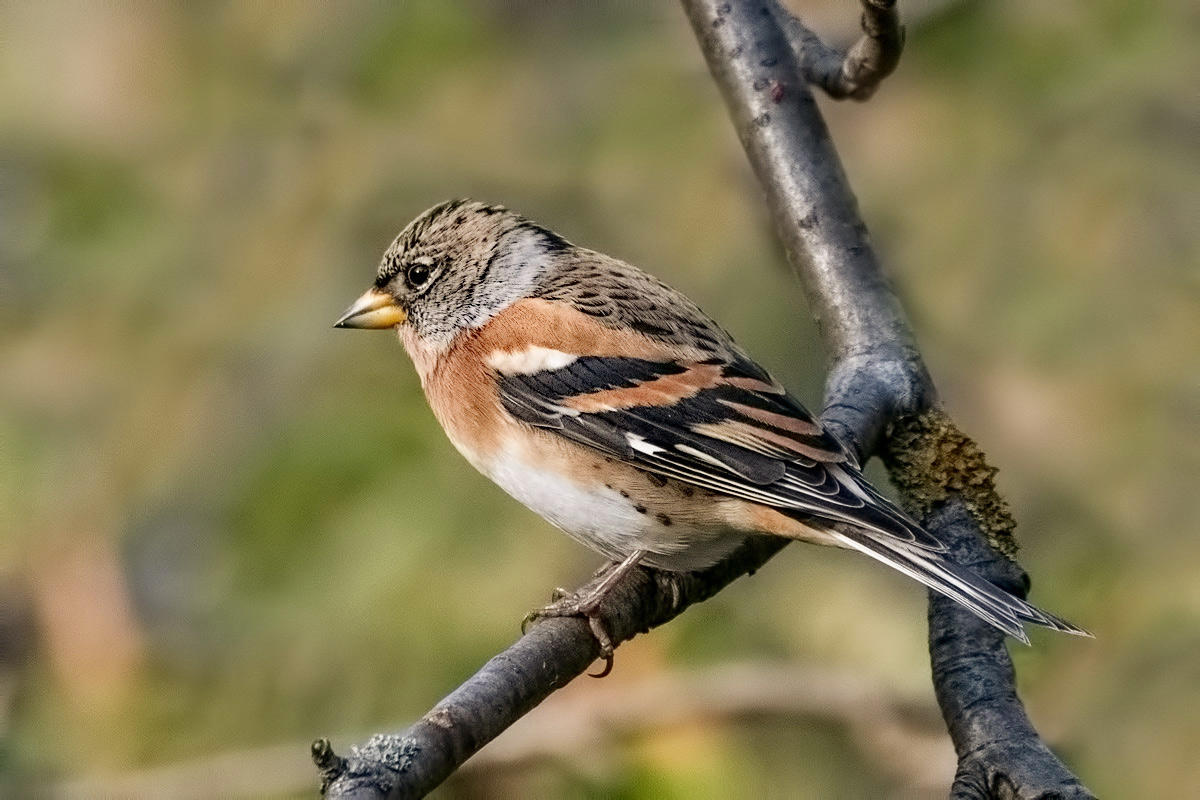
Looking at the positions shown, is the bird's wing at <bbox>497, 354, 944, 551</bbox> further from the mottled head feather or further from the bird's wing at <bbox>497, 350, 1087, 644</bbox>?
the mottled head feather

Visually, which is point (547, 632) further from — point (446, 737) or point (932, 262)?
point (932, 262)

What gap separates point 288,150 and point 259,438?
0.97 metres

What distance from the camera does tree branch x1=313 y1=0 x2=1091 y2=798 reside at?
2100mm

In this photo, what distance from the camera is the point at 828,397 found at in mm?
3234

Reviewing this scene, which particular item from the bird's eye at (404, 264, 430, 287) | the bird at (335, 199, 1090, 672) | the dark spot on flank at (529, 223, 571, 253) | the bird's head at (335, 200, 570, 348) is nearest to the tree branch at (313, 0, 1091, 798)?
the bird at (335, 199, 1090, 672)

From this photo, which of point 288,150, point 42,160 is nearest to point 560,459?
point 288,150

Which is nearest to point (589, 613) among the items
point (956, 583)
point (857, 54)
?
point (956, 583)

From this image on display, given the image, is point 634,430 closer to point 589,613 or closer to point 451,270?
point 589,613

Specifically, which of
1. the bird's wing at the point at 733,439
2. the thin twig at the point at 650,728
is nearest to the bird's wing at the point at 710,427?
the bird's wing at the point at 733,439

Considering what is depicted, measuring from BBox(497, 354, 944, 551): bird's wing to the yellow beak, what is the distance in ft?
1.77

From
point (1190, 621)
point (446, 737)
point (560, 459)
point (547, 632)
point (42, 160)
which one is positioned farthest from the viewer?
point (42, 160)

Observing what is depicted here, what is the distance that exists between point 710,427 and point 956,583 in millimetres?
659

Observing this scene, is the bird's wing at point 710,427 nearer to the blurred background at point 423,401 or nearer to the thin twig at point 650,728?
the blurred background at point 423,401

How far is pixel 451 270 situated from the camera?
12.2 feet
